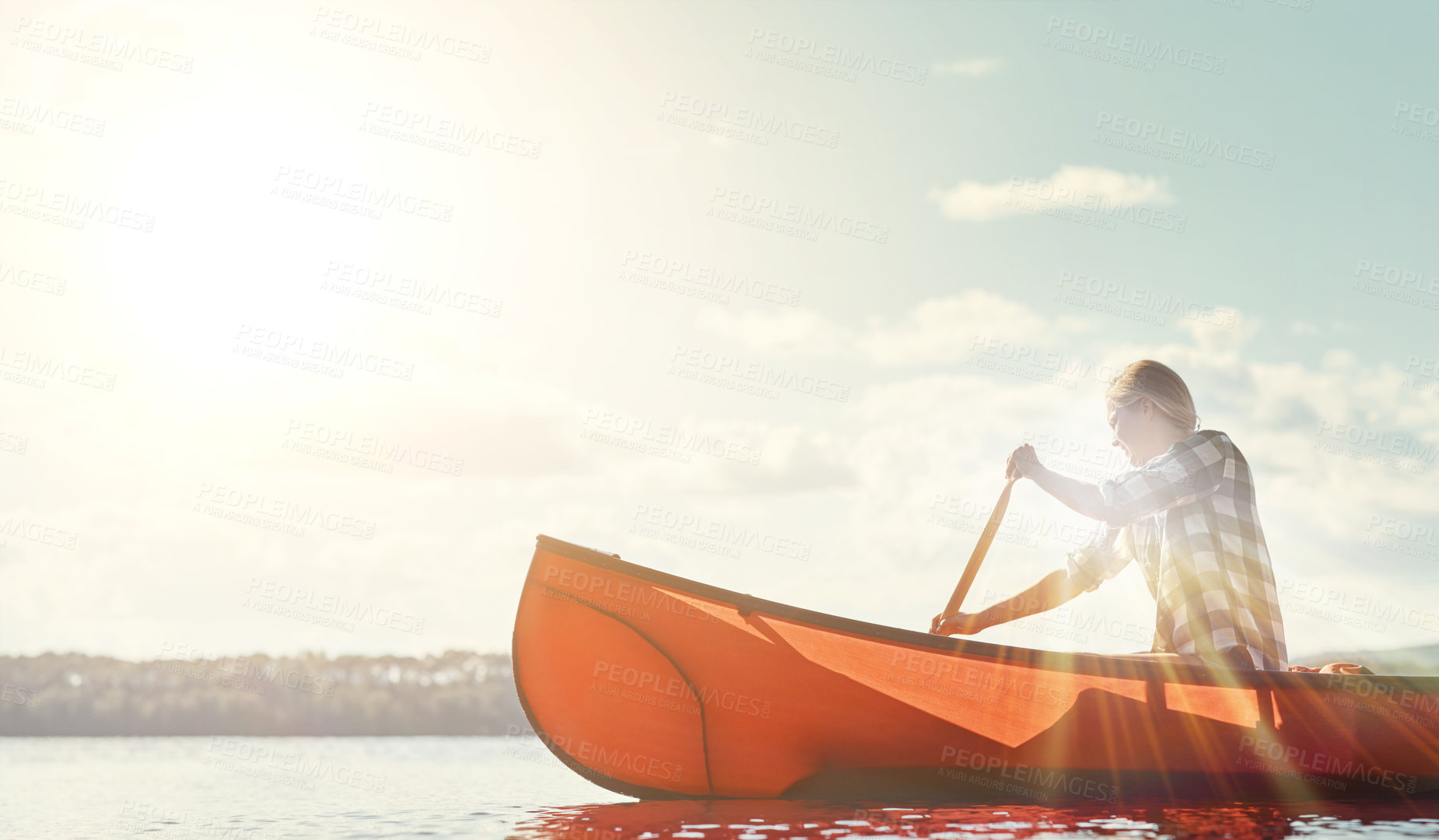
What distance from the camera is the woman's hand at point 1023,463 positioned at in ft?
15.5

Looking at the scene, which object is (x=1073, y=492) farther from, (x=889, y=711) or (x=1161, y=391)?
(x=889, y=711)

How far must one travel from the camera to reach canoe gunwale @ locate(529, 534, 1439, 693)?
455cm

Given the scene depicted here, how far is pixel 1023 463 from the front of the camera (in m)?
4.78

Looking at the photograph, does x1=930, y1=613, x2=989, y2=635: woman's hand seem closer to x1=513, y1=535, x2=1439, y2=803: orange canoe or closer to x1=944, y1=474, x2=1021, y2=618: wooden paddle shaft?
x1=944, y1=474, x2=1021, y2=618: wooden paddle shaft

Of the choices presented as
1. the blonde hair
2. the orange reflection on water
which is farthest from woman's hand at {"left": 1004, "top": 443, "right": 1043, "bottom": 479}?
the orange reflection on water

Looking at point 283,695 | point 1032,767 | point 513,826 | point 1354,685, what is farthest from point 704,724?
point 283,695

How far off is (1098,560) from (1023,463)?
118 cm

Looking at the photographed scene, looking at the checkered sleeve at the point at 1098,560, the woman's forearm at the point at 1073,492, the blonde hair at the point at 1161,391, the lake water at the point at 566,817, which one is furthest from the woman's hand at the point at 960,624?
the blonde hair at the point at 1161,391

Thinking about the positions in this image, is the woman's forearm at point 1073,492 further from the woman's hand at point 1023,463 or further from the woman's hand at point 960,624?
the woman's hand at point 960,624

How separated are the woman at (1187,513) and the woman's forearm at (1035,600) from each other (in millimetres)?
784

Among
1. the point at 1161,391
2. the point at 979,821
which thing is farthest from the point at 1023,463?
the point at 979,821

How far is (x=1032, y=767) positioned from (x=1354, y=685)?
178cm

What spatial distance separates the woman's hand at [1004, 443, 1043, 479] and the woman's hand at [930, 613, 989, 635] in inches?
46.1

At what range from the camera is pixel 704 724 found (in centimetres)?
507
